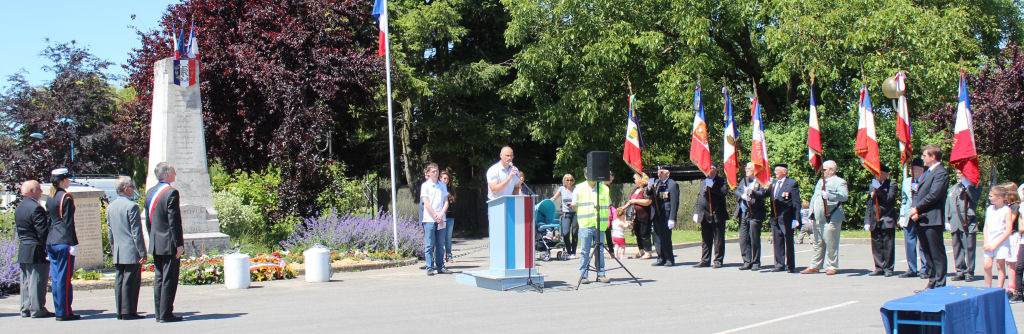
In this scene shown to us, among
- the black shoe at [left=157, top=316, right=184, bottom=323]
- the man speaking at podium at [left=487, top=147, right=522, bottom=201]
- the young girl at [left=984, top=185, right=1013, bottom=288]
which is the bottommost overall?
the black shoe at [left=157, top=316, right=184, bottom=323]

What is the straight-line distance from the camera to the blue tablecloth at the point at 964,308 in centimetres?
540

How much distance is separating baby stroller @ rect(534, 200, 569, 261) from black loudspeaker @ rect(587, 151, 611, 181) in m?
4.93

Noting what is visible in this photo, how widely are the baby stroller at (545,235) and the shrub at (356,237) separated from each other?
239 centimetres

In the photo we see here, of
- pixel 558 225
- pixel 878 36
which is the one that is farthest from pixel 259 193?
pixel 878 36

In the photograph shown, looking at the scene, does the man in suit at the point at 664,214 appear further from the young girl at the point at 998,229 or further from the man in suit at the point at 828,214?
the young girl at the point at 998,229

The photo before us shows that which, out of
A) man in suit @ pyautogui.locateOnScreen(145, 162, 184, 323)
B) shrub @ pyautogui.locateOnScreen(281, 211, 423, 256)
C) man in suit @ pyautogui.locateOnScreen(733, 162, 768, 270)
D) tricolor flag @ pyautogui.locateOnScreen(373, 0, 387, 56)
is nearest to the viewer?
man in suit @ pyautogui.locateOnScreen(145, 162, 184, 323)

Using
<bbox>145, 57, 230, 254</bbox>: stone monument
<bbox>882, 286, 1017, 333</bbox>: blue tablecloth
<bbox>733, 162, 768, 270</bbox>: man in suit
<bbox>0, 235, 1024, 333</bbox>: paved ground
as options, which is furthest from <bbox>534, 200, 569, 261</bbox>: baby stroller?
<bbox>882, 286, 1017, 333</bbox>: blue tablecloth

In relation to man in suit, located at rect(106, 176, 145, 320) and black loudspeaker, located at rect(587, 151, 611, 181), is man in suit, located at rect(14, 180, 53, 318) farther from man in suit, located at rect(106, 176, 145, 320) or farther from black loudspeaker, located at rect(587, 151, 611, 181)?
black loudspeaker, located at rect(587, 151, 611, 181)

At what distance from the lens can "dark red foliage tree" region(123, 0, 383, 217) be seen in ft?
77.7

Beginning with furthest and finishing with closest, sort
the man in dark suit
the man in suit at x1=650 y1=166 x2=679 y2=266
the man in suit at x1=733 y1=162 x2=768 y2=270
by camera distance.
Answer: the man in suit at x1=650 y1=166 x2=679 y2=266 < the man in dark suit < the man in suit at x1=733 y1=162 x2=768 y2=270

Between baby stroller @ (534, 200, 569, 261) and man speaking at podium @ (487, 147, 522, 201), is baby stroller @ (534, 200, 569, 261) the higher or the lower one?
the lower one

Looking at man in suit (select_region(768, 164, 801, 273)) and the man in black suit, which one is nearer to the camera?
the man in black suit

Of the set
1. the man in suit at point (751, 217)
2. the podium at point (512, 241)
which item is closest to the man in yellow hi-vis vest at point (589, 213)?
the podium at point (512, 241)

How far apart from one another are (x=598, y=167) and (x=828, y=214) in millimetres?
4014
